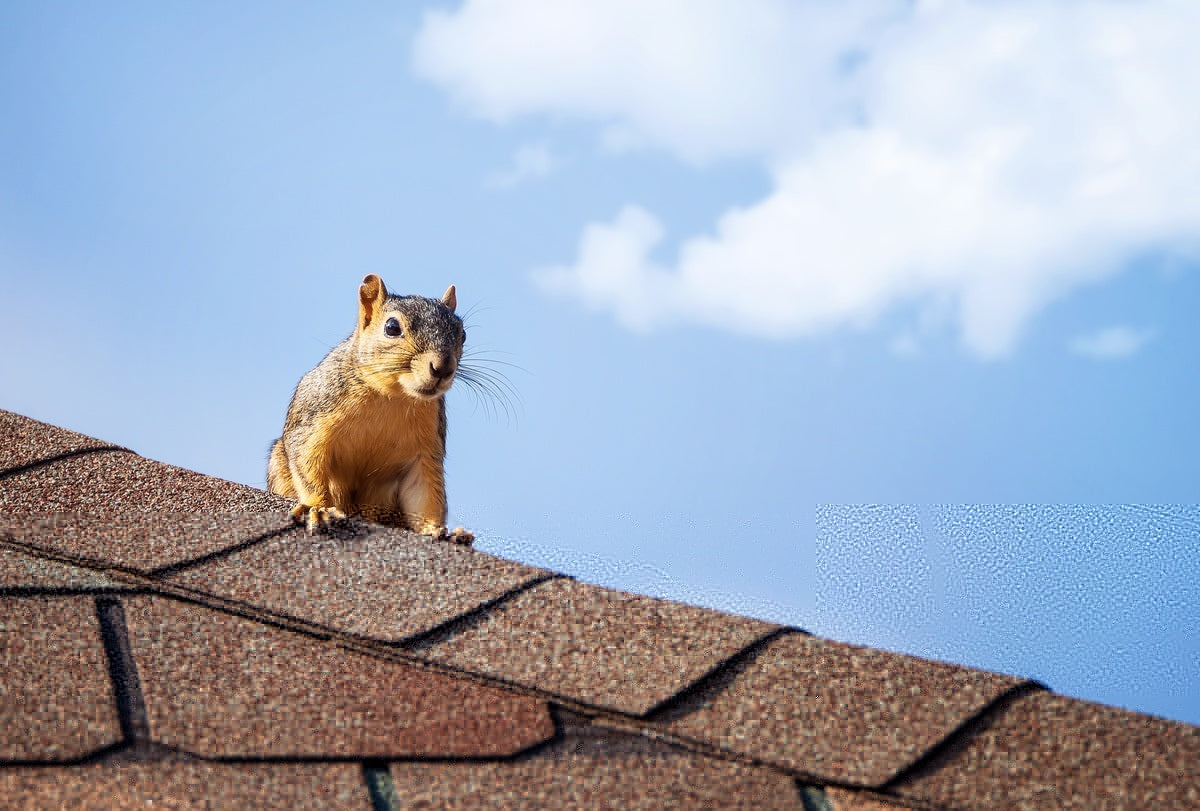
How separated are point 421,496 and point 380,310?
0.62 meters

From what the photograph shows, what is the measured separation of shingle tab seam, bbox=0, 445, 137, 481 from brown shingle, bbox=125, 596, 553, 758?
1.14 m

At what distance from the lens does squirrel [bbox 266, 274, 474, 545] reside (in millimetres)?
3748

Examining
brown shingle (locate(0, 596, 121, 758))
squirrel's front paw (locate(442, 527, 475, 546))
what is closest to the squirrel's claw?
squirrel's front paw (locate(442, 527, 475, 546))

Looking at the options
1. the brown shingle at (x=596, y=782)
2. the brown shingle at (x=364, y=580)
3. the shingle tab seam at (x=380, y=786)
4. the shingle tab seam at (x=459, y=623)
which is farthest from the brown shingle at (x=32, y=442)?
the brown shingle at (x=596, y=782)

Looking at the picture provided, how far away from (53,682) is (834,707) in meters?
1.45

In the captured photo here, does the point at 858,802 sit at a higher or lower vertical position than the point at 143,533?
lower

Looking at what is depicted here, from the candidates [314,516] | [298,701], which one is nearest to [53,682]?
[298,701]

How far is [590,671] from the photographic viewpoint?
7.89 feet

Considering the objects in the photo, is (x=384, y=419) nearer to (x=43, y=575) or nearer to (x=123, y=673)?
(x=43, y=575)

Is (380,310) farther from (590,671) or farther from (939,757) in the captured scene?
(939,757)

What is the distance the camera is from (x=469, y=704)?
7.47ft

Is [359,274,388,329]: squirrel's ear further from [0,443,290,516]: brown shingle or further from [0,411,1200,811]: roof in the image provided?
[0,411,1200,811]: roof

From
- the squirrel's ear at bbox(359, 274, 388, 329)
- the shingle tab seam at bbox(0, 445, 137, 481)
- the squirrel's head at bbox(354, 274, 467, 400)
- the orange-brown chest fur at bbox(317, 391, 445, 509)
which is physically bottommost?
the shingle tab seam at bbox(0, 445, 137, 481)

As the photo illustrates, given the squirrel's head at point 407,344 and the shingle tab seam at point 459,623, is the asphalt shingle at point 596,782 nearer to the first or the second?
the shingle tab seam at point 459,623
